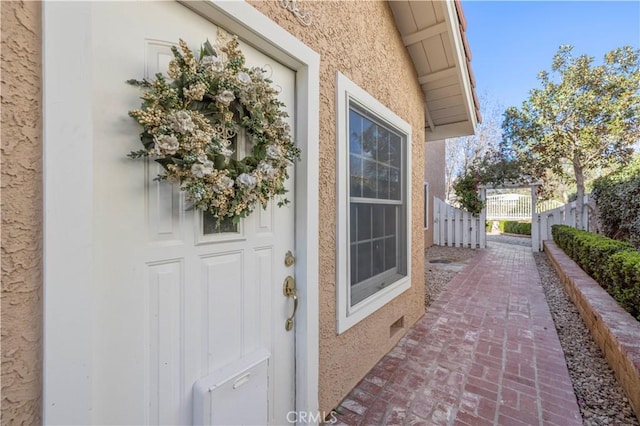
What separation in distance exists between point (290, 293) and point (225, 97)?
130cm

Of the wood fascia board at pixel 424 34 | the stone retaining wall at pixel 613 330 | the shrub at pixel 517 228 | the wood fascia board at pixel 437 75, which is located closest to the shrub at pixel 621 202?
the stone retaining wall at pixel 613 330

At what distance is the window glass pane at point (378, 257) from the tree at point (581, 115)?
9.62 meters

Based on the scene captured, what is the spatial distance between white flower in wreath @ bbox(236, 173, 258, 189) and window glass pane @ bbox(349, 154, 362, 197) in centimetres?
133

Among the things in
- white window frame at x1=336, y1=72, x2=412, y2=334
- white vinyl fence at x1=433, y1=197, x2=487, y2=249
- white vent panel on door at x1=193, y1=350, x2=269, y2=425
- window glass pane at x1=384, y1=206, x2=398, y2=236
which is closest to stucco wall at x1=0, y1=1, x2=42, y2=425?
white vent panel on door at x1=193, y1=350, x2=269, y2=425

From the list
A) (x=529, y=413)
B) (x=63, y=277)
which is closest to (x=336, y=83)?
(x=63, y=277)

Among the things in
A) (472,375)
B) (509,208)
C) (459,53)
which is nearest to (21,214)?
(472,375)

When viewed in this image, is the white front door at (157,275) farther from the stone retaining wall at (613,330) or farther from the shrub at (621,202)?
the shrub at (621,202)

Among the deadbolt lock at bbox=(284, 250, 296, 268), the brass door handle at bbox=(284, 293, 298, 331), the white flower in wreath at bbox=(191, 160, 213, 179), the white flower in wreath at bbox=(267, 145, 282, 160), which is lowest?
the brass door handle at bbox=(284, 293, 298, 331)

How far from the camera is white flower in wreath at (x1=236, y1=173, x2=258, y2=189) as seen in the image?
1361 millimetres

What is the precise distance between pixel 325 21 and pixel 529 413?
3.53 m

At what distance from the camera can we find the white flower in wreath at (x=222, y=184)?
1.27 metres

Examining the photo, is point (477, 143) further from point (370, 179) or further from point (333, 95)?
point (333, 95)

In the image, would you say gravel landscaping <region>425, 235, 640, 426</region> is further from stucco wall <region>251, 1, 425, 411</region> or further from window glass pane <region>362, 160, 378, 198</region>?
window glass pane <region>362, 160, 378, 198</region>

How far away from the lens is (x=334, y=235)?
2277 mm
